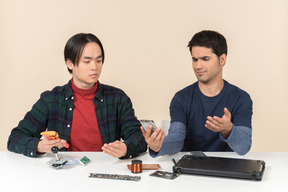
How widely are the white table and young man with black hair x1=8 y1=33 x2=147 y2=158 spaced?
344 millimetres

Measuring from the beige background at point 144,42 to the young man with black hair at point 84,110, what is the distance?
1.11 m

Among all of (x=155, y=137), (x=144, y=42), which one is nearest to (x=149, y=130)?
(x=155, y=137)

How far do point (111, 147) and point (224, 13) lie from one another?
2070 mm

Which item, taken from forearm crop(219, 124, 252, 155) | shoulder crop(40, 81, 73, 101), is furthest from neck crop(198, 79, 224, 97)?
shoulder crop(40, 81, 73, 101)

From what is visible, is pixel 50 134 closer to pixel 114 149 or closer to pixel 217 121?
pixel 114 149

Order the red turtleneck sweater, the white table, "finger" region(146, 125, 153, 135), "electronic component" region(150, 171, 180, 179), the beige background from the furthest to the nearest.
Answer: the beige background, the red turtleneck sweater, "finger" region(146, 125, 153, 135), "electronic component" region(150, 171, 180, 179), the white table

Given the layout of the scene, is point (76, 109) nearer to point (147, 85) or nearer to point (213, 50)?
point (213, 50)

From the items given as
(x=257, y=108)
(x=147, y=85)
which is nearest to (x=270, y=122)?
(x=257, y=108)

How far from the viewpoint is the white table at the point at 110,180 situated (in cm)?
154

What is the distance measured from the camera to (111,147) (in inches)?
73.0

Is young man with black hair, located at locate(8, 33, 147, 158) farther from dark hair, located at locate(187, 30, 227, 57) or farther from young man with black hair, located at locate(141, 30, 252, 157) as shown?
dark hair, located at locate(187, 30, 227, 57)

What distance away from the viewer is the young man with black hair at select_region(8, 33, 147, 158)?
224 centimetres

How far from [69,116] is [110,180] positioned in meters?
0.80

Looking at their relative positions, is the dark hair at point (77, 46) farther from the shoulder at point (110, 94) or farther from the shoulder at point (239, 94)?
the shoulder at point (239, 94)
